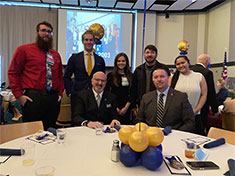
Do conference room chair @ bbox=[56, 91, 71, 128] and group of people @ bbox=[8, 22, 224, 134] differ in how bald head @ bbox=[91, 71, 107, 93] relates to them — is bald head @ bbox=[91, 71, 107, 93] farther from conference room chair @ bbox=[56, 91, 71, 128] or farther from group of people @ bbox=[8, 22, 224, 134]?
conference room chair @ bbox=[56, 91, 71, 128]

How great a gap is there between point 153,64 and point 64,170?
2146 mm

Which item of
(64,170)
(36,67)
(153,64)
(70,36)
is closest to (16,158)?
(64,170)

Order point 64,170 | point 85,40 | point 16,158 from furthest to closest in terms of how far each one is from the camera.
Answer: point 85,40
point 16,158
point 64,170

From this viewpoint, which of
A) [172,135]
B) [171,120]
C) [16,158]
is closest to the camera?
[16,158]

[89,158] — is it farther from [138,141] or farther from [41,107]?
[41,107]

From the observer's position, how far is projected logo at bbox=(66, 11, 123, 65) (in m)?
7.09

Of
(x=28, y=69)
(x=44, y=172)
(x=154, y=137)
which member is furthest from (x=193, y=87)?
(x=44, y=172)

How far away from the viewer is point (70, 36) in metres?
7.11

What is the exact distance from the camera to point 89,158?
1.24 m

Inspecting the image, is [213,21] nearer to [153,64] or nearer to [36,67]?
[153,64]

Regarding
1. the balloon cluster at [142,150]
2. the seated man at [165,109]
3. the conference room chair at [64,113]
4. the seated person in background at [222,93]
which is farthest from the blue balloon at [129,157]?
the seated person in background at [222,93]

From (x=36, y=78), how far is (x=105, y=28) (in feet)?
17.3

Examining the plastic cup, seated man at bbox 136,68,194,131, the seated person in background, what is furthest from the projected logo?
the plastic cup

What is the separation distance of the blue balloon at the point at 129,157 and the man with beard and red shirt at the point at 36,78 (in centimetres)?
152
